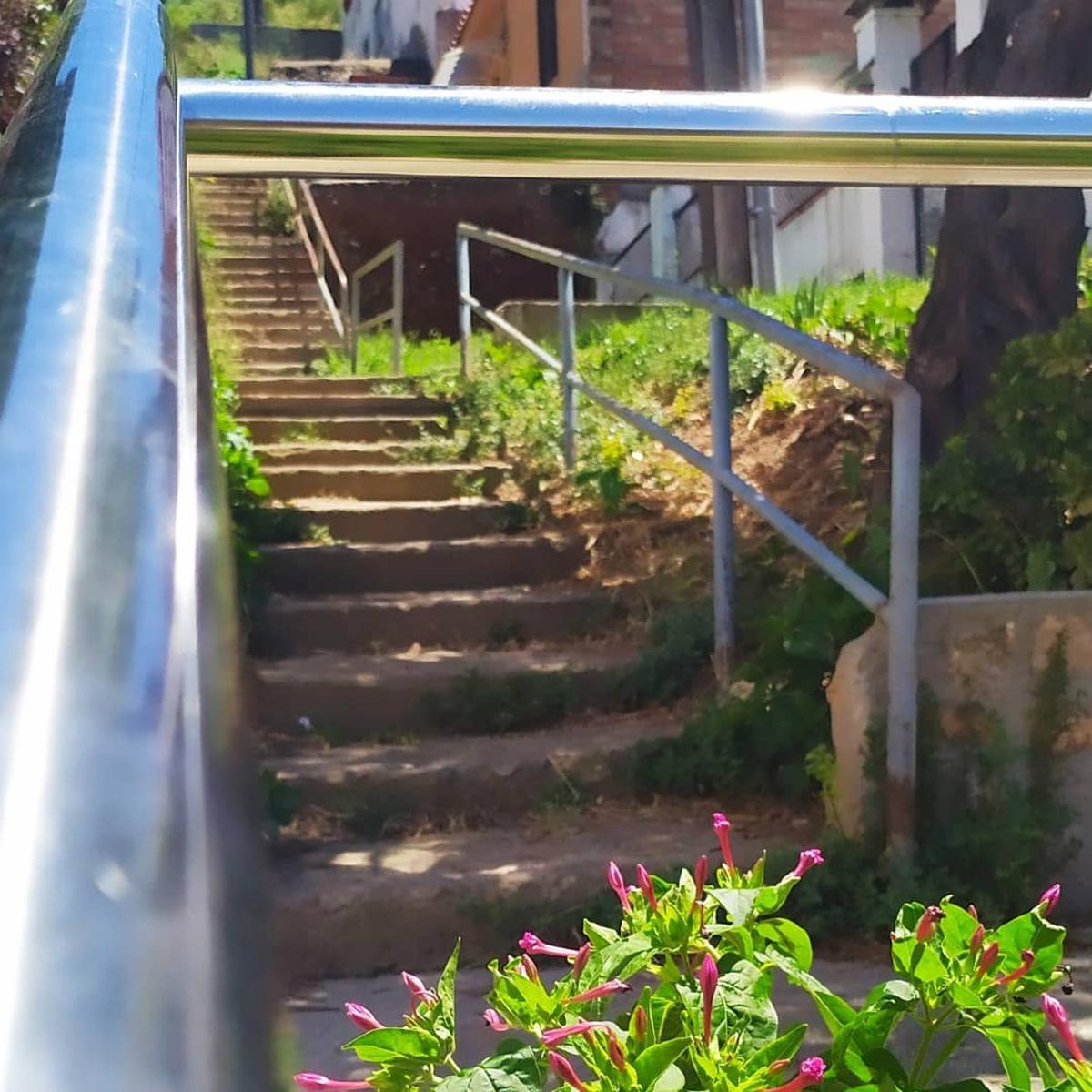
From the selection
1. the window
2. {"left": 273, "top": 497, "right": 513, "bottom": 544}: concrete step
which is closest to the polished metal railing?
{"left": 273, "top": 497, "right": 513, "bottom": 544}: concrete step

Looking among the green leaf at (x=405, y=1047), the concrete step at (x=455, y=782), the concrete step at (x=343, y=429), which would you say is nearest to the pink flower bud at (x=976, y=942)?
the green leaf at (x=405, y=1047)

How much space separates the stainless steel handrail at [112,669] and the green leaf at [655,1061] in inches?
10.0

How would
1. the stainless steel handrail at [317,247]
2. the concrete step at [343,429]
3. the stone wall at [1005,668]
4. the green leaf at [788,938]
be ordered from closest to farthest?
the green leaf at [788,938], the stone wall at [1005,668], the concrete step at [343,429], the stainless steel handrail at [317,247]

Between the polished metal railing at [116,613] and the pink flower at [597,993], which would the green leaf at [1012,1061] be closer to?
the pink flower at [597,993]

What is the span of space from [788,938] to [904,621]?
1608mm

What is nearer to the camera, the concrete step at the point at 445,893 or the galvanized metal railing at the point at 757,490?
the galvanized metal railing at the point at 757,490

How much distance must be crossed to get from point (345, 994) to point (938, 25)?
35.2ft

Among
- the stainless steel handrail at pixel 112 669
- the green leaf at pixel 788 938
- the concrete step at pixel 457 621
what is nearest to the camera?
the stainless steel handrail at pixel 112 669

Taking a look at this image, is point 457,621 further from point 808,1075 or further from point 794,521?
point 808,1075

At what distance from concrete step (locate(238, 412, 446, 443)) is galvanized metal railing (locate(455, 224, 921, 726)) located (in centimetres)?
98

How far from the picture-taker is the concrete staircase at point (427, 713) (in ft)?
9.05

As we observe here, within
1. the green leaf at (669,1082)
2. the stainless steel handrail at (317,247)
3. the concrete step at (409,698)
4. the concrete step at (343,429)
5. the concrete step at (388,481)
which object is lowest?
the concrete step at (409,698)

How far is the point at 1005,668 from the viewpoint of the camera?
2.68m

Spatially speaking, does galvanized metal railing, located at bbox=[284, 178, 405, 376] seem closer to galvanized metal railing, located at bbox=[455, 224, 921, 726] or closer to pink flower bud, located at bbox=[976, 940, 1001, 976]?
galvanized metal railing, located at bbox=[455, 224, 921, 726]
